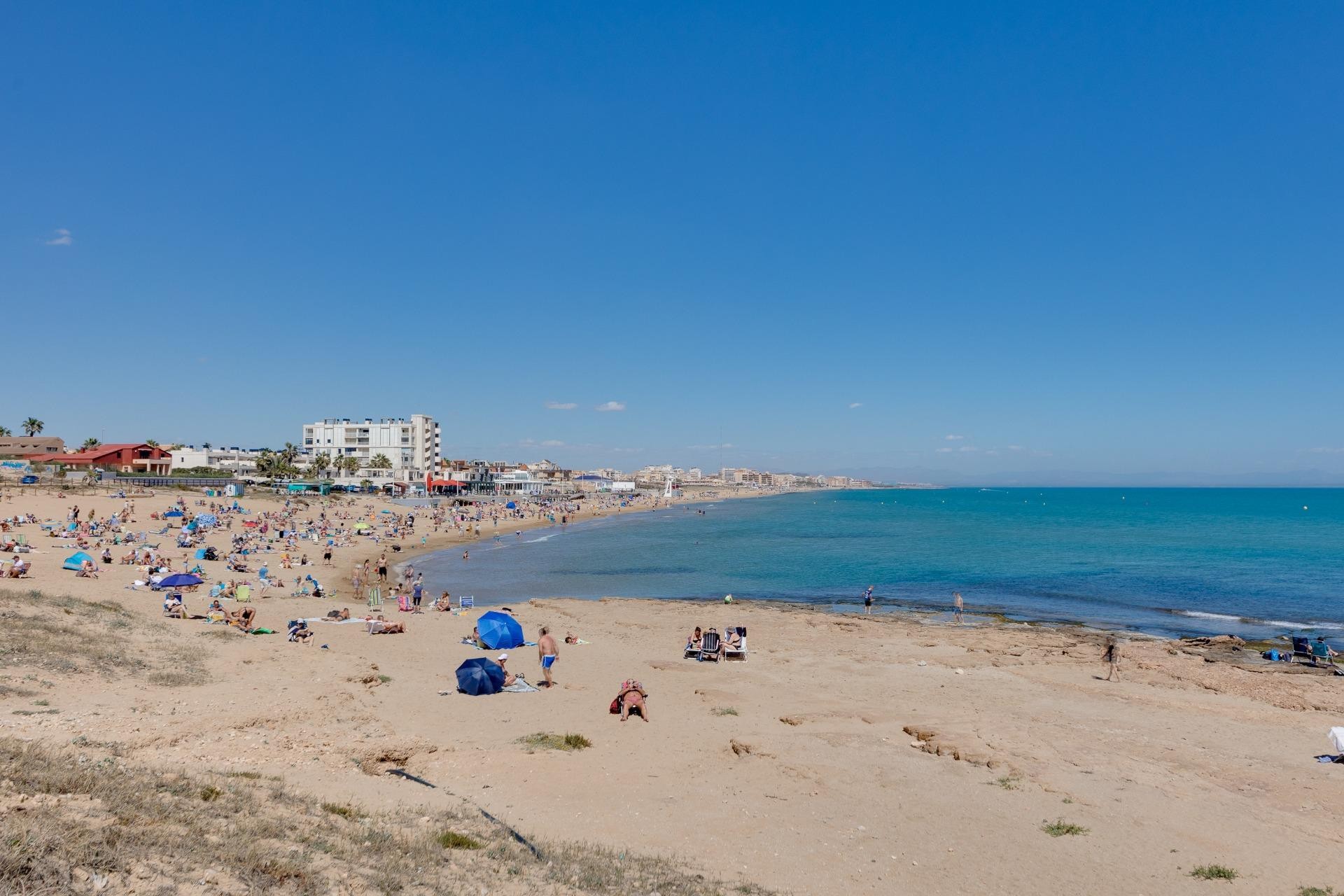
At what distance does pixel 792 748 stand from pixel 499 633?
35.5 ft

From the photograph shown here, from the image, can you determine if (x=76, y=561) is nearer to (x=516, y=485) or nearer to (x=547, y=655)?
(x=547, y=655)

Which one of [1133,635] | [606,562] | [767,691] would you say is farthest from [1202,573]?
[767,691]

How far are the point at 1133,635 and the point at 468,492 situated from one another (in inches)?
4604

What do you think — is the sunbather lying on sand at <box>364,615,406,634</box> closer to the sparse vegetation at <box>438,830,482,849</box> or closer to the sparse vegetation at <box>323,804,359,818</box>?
the sparse vegetation at <box>323,804,359,818</box>

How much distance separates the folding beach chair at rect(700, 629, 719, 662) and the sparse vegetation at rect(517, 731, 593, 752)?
870cm

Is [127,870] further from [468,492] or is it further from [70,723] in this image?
[468,492]

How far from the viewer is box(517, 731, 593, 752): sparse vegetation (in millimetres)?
12000

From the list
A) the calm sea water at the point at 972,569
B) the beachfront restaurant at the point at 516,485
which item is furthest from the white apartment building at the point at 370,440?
the calm sea water at the point at 972,569

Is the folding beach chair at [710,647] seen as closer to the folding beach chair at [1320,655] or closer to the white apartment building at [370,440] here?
the folding beach chair at [1320,655]

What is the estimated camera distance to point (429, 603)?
100ft

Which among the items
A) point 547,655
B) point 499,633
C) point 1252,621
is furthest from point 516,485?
point 547,655

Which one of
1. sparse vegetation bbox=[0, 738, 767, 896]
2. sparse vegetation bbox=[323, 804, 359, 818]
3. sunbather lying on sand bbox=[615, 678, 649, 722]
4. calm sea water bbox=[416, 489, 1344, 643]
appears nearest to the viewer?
sparse vegetation bbox=[0, 738, 767, 896]

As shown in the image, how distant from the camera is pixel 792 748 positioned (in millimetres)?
12703

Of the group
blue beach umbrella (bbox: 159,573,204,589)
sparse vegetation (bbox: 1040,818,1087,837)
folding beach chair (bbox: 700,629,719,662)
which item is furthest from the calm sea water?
sparse vegetation (bbox: 1040,818,1087,837)
